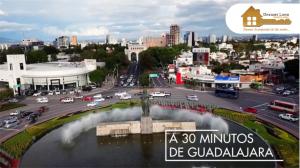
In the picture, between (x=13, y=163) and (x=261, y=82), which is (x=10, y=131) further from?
(x=261, y=82)

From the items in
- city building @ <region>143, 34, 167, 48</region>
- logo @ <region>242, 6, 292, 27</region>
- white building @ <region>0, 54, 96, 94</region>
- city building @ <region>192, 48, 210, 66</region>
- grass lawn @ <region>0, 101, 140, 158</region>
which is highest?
city building @ <region>143, 34, 167, 48</region>

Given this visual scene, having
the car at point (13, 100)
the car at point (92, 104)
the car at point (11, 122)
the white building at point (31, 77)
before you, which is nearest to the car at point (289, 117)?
the car at point (92, 104)

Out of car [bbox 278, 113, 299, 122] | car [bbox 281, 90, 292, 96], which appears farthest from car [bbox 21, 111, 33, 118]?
car [bbox 281, 90, 292, 96]

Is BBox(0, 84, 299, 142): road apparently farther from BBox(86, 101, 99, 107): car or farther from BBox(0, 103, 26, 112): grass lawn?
BBox(0, 103, 26, 112): grass lawn

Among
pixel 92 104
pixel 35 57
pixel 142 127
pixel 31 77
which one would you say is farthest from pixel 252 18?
pixel 35 57

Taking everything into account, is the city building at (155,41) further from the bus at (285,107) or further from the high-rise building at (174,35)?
the bus at (285,107)

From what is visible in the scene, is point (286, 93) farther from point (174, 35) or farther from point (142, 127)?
point (174, 35)
